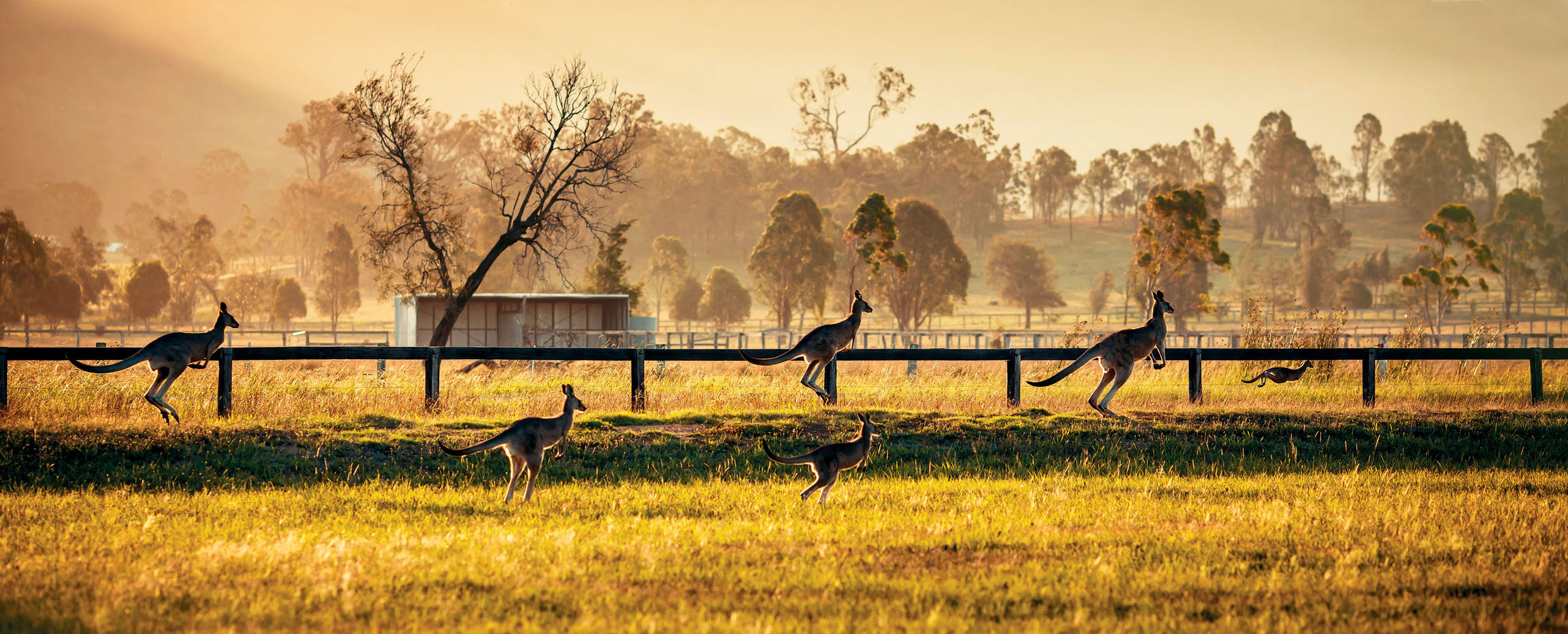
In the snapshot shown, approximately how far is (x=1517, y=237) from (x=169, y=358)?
106m

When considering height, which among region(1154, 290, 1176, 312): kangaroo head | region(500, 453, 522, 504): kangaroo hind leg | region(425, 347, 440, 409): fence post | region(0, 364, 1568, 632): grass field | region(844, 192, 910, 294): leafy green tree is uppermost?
region(844, 192, 910, 294): leafy green tree

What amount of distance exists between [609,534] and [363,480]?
367 cm

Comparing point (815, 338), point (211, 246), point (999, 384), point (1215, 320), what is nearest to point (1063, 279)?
point (1215, 320)

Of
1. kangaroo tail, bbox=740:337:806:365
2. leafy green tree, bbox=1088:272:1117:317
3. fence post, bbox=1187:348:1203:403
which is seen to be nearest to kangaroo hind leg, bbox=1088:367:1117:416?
Result: fence post, bbox=1187:348:1203:403

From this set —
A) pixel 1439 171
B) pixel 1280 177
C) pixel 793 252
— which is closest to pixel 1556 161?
pixel 1439 171

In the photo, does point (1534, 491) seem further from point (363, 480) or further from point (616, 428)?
point (363, 480)

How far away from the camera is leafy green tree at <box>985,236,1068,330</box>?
90.1 metres

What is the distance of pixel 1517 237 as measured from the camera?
9088cm

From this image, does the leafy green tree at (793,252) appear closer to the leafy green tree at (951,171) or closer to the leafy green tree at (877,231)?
the leafy green tree at (877,231)

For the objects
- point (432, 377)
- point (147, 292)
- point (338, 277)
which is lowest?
point (432, 377)

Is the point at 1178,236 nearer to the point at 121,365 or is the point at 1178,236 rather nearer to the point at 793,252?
the point at 793,252

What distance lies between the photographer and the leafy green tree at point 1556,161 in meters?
128

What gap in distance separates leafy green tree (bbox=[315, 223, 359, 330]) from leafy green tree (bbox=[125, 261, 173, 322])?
1118cm

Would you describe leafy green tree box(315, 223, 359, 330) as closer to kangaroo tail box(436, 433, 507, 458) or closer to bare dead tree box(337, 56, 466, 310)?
bare dead tree box(337, 56, 466, 310)
